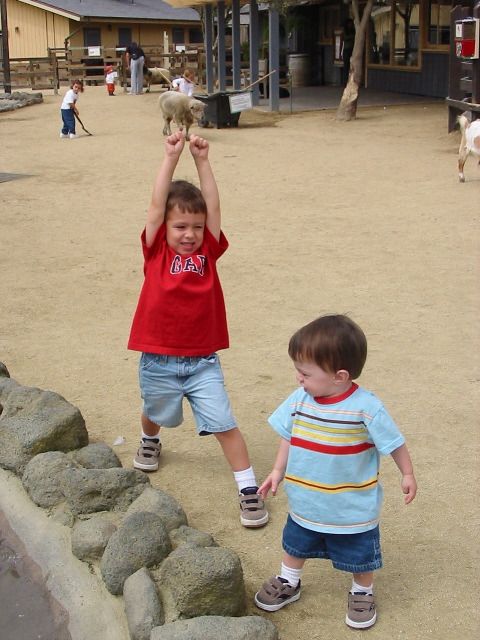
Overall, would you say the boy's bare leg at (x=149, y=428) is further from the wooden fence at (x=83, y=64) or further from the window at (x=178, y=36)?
the window at (x=178, y=36)

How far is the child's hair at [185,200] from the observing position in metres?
3.23

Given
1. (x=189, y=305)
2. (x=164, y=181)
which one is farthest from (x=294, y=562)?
(x=164, y=181)

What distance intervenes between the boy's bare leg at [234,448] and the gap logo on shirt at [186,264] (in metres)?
0.59

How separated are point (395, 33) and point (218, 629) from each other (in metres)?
22.5

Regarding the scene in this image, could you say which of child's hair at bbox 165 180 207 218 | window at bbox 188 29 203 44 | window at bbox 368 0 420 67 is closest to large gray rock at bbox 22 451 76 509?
child's hair at bbox 165 180 207 218

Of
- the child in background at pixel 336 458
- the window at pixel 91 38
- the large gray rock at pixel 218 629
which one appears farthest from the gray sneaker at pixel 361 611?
the window at pixel 91 38

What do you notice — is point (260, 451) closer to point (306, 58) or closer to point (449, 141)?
point (449, 141)

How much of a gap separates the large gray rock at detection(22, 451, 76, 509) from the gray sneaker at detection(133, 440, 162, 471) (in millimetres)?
342

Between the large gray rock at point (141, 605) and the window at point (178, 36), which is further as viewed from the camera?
the window at point (178, 36)

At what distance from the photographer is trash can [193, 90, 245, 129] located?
17.1 meters

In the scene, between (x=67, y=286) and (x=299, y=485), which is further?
(x=67, y=286)

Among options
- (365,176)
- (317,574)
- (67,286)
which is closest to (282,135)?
(365,176)

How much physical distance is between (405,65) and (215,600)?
22.0m

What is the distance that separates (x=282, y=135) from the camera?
16.1m
